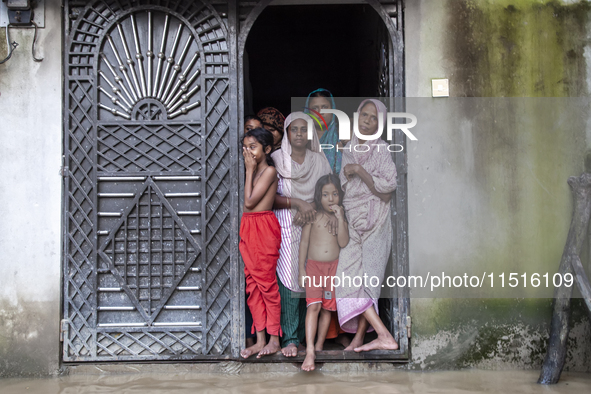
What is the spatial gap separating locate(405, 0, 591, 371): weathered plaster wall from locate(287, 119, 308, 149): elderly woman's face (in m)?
0.89

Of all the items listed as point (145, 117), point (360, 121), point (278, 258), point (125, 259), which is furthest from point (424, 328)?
point (145, 117)

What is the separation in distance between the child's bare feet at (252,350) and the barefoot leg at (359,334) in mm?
668

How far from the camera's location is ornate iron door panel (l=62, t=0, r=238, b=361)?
11.6 ft

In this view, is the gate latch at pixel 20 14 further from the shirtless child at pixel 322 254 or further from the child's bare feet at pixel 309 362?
the child's bare feet at pixel 309 362

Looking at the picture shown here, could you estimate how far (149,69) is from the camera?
357 centimetres

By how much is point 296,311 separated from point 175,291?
957mm

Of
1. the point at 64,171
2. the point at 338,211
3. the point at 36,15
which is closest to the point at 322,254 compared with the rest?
the point at 338,211

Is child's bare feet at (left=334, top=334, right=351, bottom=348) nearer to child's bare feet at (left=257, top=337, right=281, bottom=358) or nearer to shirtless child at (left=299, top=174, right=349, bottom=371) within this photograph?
shirtless child at (left=299, top=174, right=349, bottom=371)

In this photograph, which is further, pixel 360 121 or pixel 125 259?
pixel 360 121

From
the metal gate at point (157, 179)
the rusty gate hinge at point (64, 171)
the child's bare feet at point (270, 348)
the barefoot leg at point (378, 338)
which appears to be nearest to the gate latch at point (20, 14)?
the metal gate at point (157, 179)

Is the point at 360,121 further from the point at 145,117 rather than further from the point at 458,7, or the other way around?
the point at 145,117

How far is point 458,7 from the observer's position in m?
3.60

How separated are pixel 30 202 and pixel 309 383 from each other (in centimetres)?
247

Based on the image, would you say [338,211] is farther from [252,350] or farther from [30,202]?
[30,202]
